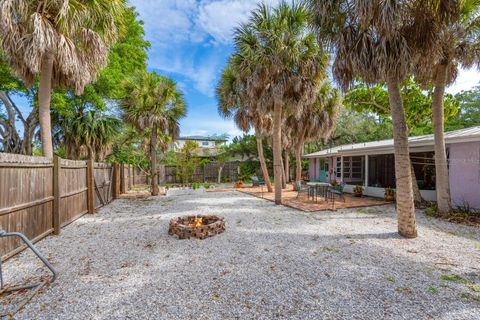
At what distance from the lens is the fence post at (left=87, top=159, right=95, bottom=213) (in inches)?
329

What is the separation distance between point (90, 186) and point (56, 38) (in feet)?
15.4

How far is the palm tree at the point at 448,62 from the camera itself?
6.92 m

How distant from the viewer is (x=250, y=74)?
9.85 m

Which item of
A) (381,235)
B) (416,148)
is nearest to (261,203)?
(381,235)

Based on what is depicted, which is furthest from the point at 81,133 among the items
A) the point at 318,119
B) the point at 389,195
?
the point at 389,195

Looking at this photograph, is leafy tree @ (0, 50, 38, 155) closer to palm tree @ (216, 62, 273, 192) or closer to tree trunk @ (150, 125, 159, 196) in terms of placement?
tree trunk @ (150, 125, 159, 196)

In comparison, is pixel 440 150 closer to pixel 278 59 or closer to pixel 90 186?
pixel 278 59

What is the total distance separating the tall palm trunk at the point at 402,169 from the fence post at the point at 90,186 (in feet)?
30.6

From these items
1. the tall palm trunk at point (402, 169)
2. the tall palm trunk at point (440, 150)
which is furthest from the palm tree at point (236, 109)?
the tall palm trunk at point (402, 169)

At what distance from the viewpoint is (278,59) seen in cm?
895

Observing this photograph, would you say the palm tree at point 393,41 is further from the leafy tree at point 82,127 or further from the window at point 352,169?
the leafy tree at point 82,127

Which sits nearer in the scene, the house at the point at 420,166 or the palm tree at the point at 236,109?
the house at the point at 420,166

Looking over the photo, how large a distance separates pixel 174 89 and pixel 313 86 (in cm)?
721

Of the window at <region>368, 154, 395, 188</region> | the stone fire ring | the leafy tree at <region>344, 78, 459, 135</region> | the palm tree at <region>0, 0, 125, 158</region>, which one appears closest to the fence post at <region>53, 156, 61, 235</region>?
the palm tree at <region>0, 0, 125, 158</region>
